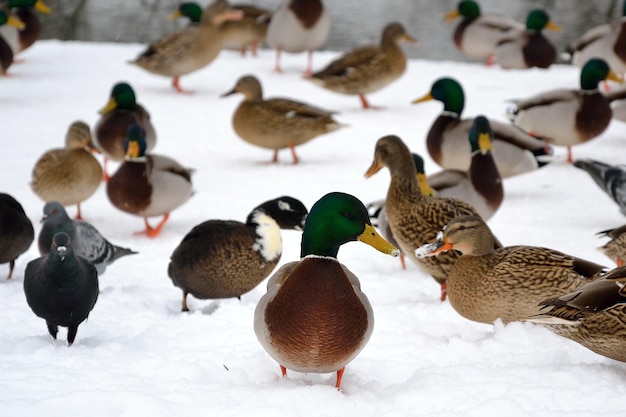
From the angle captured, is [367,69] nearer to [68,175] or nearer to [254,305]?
[68,175]

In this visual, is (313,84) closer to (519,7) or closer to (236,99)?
(236,99)

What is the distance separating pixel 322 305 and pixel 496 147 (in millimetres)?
3588

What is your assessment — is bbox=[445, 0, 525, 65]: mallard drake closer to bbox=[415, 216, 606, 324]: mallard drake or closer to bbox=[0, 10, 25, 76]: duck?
bbox=[0, 10, 25, 76]: duck

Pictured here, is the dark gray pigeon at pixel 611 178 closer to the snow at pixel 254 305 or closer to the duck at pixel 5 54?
the snow at pixel 254 305

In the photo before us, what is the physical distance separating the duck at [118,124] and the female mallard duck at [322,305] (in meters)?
3.81

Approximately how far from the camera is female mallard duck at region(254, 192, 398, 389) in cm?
289

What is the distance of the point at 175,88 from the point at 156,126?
4.40 feet

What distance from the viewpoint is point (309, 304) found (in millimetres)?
2893

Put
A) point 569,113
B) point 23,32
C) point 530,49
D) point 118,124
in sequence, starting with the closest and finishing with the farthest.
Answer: point 118,124
point 569,113
point 23,32
point 530,49

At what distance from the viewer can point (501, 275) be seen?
144 inches

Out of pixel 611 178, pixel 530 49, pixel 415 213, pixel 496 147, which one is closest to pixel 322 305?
pixel 415 213

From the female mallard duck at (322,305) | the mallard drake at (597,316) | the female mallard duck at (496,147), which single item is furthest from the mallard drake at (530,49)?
the female mallard duck at (322,305)

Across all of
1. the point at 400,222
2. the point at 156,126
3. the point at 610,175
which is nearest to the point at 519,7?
the point at 156,126

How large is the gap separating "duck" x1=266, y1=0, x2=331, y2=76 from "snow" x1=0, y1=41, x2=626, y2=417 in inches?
23.8
